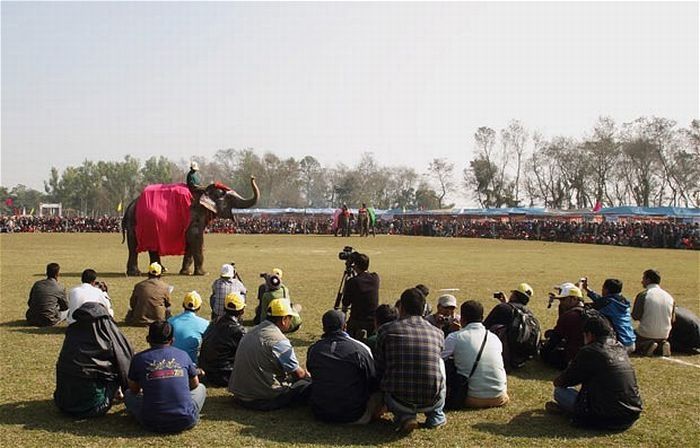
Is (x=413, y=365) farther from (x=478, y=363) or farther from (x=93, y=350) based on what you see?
(x=93, y=350)

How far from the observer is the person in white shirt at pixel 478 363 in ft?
23.4

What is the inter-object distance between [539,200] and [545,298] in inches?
2841

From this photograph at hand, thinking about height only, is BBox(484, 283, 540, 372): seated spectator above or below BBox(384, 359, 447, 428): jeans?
above

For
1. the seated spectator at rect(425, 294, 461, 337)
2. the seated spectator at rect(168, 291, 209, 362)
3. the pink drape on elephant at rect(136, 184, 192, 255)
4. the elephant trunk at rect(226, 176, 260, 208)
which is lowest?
the seated spectator at rect(168, 291, 209, 362)

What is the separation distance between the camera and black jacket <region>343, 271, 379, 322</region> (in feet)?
31.1

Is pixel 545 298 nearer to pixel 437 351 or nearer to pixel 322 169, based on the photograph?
pixel 437 351

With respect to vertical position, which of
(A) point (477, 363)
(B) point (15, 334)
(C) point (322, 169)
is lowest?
(B) point (15, 334)

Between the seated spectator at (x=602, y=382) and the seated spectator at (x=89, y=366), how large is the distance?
4.50 meters

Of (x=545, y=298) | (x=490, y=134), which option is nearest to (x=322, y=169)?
(x=490, y=134)

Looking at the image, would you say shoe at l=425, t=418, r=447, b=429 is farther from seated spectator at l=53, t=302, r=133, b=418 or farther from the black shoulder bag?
seated spectator at l=53, t=302, r=133, b=418

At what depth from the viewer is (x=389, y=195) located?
111062mm

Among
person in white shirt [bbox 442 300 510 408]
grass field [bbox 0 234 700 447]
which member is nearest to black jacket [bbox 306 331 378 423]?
grass field [bbox 0 234 700 447]

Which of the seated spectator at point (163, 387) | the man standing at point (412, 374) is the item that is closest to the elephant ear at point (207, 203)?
the seated spectator at point (163, 387)

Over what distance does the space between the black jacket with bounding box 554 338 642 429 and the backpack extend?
206cm
